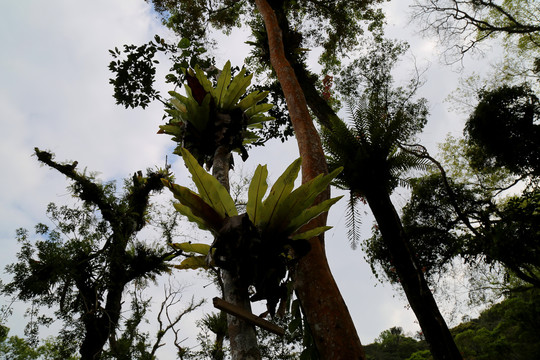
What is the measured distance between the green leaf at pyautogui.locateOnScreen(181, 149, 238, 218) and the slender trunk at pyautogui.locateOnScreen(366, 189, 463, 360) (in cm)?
348

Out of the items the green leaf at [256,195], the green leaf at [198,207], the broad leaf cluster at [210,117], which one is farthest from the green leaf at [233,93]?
the green leaf at [198,207]

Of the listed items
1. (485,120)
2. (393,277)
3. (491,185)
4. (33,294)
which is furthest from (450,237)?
(33,294)

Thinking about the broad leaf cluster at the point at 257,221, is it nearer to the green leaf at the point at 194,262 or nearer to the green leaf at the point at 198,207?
the green leaf at the point at 198,207

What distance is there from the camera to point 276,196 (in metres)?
1.09

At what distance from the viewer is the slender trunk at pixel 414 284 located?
10.6ft

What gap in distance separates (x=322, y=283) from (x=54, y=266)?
20.5 feet

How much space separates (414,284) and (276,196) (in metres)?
A: 3.51

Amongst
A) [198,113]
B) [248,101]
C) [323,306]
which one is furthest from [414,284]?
[198,113]

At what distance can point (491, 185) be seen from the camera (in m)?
10.4

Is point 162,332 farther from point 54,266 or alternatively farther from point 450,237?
point 450,237

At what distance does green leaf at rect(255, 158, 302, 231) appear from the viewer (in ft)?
3.59

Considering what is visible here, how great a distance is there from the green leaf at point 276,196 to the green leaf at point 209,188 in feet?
0.41

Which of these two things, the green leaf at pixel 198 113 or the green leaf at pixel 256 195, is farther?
the green leaf at pixel 198 113

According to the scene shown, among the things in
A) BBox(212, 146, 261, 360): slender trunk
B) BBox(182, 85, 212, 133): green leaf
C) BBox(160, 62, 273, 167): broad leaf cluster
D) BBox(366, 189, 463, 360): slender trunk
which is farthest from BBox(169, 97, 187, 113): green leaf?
BBox(366, 189, 463, 360): slender trunk
